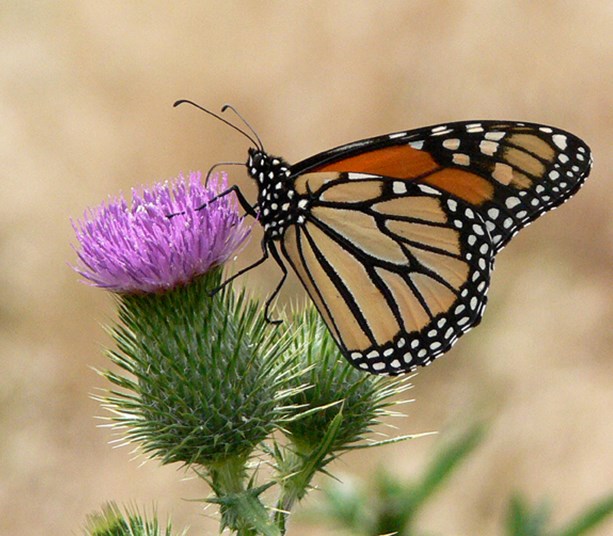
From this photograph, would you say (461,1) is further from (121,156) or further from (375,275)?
(375,275)

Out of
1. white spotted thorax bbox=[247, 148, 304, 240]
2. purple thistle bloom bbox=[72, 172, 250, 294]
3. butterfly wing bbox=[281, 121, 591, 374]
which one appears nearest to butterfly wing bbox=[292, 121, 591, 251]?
butterfly wing bbox=[281, 121, 591, 374]

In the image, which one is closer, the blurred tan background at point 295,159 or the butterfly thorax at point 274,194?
the butterfly thorax at point 274,194

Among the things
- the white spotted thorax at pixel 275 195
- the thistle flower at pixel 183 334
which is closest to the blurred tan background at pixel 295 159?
the white spotted thorax at pixel 275 195

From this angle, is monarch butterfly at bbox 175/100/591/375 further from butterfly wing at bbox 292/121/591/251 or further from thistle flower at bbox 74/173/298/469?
thistle flower at bbox 74/173/298/469

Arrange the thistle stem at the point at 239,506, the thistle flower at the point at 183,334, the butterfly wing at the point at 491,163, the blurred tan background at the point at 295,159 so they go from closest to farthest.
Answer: the thistle stem at the point at 239,506
the thistle flower at the point at 183,334
the butterfly wing at the point at 491,163
the blurred tan background at the point at 295,159

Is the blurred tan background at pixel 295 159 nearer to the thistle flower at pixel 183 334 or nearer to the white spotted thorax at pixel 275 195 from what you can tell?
the white spotted thorax at pixel 275 195

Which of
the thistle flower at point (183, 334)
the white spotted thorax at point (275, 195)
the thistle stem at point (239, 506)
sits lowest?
the thistle stem at point (239, 506)
